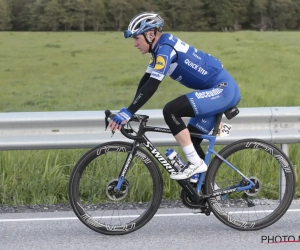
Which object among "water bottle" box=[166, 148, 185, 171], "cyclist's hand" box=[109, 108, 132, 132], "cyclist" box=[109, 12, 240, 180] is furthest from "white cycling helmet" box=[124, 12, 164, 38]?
"water bottle" box=[166, 148, 185, 171]

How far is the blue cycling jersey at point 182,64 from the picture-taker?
445cm

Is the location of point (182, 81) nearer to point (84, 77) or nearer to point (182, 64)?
point (182, 64)

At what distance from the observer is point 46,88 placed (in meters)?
20.4

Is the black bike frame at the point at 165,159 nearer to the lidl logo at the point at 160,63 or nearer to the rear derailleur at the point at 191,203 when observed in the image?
the rear derailleur at the point at 191,203

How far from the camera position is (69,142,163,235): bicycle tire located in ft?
15.4

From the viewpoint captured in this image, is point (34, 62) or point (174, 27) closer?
point (174, 27)

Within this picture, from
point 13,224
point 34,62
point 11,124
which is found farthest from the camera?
point 34,62

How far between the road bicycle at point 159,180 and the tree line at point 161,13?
12.1 metres

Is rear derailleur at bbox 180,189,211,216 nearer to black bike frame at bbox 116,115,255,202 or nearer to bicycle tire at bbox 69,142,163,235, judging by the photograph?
black bike frame at bbox 116,115,255,202

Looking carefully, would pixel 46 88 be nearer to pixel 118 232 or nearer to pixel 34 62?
pixel 34 62

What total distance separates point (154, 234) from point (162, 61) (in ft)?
4.70

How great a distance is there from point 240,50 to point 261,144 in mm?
23608

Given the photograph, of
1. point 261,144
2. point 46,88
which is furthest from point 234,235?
point 46,88

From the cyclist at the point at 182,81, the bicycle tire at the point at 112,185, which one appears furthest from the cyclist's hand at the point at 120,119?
the bicycle tire at the point at 112,185
